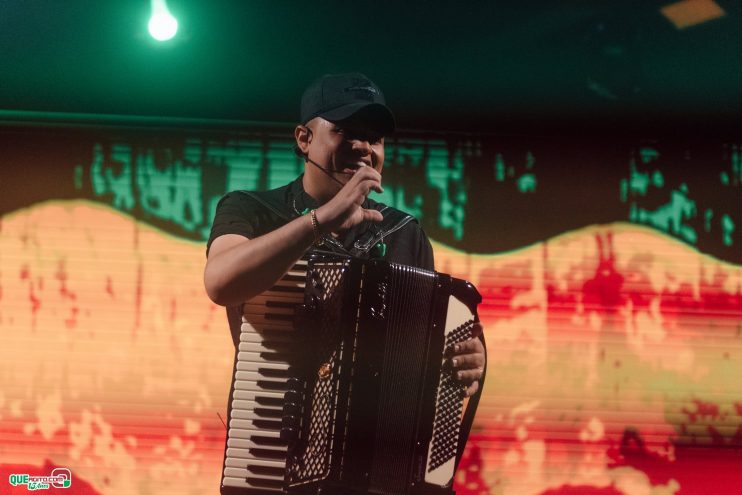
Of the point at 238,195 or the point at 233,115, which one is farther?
the point at 233,115

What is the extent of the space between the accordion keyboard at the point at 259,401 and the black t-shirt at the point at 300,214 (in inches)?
13.4

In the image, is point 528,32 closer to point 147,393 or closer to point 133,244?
point 133,244

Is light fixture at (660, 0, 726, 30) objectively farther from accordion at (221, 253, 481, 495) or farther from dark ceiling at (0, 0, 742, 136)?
accordion at (221, 253, 481, 495)

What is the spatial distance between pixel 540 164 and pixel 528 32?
119 cm

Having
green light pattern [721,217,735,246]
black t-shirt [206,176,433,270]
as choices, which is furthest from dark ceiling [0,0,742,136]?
black t-shirt [206,176,433,270]

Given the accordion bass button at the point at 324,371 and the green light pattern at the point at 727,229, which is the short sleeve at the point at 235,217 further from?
the green light pattern at the point at 727,229

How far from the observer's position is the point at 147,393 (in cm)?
414

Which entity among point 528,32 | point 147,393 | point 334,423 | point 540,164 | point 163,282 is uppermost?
point 528,32

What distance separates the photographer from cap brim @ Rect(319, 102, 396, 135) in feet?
6.55

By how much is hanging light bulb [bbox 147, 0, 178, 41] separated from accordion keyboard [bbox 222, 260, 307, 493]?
2431 mm

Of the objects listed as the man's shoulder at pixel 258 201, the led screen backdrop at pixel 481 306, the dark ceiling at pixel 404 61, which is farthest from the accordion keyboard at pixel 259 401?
the led screen backdrop at pixel 481 306

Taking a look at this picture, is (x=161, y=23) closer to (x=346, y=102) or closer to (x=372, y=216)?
(x=346, y=102)

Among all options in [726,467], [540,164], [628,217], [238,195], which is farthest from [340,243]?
[726,467]

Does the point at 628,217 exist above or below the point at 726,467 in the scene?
above
